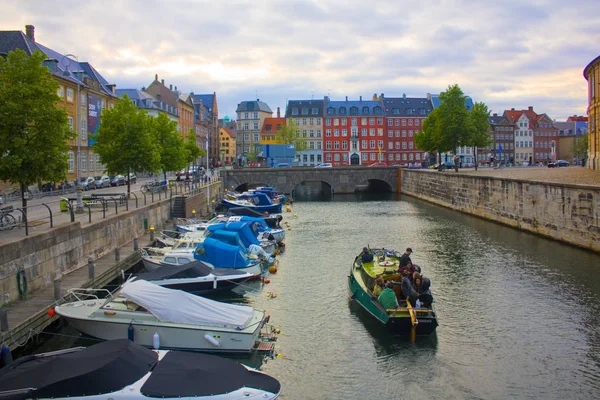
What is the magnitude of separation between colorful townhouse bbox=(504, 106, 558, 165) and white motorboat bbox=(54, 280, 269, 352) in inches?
5709

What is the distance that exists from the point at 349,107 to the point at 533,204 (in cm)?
9670

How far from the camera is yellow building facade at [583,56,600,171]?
63.7m

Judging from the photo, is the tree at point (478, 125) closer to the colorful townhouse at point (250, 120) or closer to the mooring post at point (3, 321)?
the mooring post at point (3, 321)

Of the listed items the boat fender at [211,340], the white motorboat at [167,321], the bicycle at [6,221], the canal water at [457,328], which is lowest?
the canal water at [457,328]

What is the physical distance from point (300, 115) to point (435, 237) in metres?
97.8

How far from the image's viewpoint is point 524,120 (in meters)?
152

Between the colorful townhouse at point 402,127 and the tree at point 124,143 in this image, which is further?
the colorful townhouse at point 402,127

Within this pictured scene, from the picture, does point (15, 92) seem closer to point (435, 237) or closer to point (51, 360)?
point (51, 360)

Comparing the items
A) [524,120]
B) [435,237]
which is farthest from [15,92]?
[524,120]

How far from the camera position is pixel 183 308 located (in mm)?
20172

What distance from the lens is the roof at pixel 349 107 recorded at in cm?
13862

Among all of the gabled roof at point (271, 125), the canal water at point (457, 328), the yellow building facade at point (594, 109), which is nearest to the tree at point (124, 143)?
the canal water at point (457, 328)

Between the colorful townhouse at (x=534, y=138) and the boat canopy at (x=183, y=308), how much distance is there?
145 metres

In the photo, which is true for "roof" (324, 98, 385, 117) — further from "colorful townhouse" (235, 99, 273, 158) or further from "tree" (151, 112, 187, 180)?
"tree" (151, 112, 187, 180)
